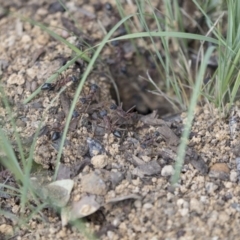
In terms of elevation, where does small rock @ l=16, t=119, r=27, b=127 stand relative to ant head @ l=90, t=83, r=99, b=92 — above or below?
above

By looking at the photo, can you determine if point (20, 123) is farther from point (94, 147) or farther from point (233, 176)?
point (233, 176)

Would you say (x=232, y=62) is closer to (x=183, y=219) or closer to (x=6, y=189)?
(x=183, y=219)

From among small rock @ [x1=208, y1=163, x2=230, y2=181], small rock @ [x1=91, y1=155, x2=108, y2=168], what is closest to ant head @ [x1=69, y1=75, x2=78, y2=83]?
small rock @ [x1=91, y1=155, x2=108, y2=168]

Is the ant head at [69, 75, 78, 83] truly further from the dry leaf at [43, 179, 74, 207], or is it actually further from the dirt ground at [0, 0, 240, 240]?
the dry leaf at [43, 179, 74, 207]

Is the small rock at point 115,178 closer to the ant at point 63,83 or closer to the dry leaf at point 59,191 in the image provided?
the dry leaf at point 59,191

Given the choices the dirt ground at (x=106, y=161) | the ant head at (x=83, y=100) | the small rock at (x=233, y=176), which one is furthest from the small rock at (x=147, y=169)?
the ant head at (x=83, y=100)

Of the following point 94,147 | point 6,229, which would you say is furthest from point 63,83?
point 6,229

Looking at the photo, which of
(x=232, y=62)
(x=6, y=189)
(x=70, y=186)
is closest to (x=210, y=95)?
(x=232, y=62)
